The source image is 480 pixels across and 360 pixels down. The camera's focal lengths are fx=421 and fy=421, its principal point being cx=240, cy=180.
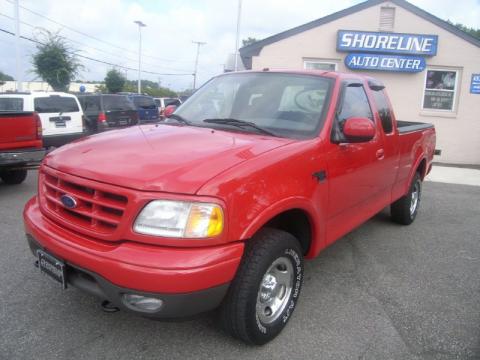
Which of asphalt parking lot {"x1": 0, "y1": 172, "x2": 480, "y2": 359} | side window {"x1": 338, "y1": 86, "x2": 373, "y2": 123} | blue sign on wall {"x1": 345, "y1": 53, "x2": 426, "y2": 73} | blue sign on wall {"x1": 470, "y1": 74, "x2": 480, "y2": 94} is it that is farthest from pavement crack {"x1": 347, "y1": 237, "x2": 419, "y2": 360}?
blue sign on wall {"x1": 470, "y1": 74, "x2": 480, "y2": 94}

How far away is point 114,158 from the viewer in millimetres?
2633

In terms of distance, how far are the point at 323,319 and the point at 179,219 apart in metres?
1.55

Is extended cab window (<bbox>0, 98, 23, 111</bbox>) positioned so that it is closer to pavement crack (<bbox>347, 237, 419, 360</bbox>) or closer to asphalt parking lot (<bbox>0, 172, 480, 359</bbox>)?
asphalt parking lot (<bbox>0, 172, 480, 359</bbox>)

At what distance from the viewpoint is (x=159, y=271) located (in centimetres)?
217

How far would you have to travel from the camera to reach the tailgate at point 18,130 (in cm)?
634

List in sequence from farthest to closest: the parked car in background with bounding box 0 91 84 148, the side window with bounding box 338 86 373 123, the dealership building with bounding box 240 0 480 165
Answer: the dealership building with bounding box 240 0 480 165
the parked car in background with bounding box 0 91 84 148
the side window with bounding box 338 86 373 123

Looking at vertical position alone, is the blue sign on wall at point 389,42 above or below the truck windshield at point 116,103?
above

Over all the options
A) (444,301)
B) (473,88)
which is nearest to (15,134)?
(444,301)

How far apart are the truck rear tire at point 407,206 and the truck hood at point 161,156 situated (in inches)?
123

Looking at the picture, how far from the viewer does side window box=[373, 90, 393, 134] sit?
442cm

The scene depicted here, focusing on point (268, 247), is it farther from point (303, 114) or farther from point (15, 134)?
point (15, 134)

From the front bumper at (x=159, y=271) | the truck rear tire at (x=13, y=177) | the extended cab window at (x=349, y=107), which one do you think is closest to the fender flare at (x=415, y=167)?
the extended cab window at (x=349, y=107)

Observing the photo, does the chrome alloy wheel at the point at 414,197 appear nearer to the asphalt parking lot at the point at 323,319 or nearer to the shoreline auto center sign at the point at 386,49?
the asphalt parking lot at the point at 323,319

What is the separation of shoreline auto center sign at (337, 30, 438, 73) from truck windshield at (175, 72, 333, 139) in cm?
937
